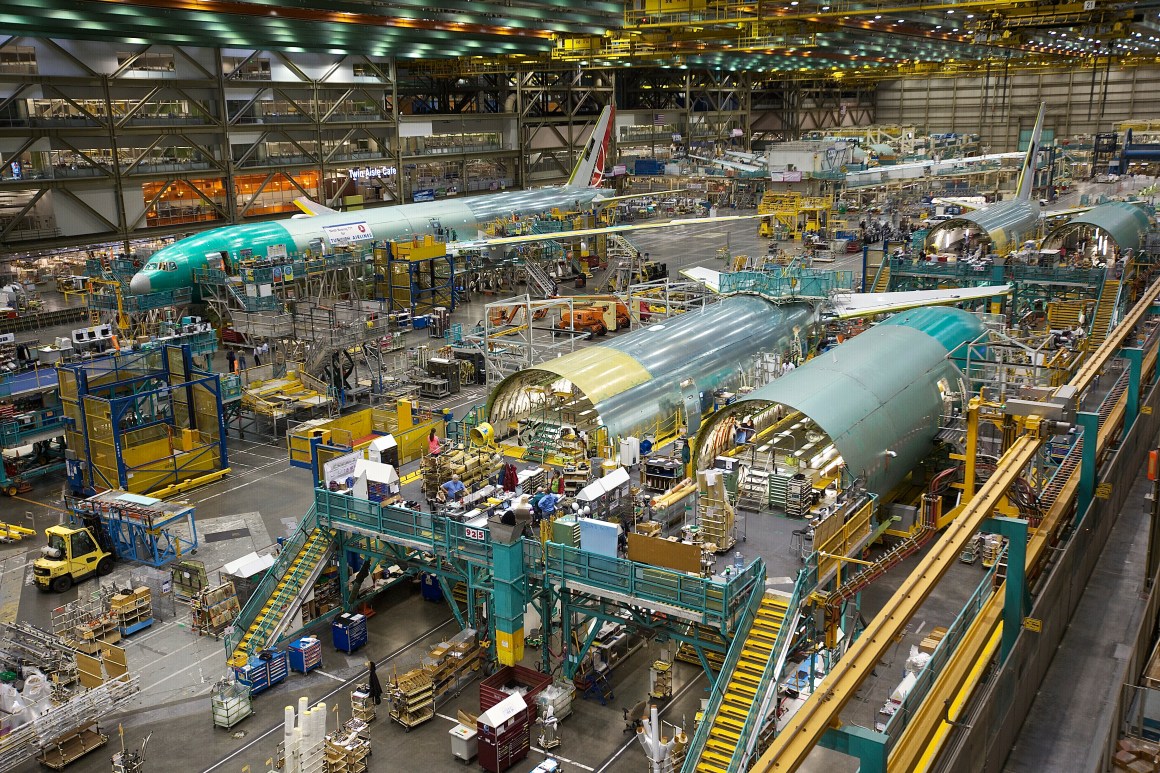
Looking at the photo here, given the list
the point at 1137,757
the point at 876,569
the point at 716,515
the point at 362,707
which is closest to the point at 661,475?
the point at 716,515

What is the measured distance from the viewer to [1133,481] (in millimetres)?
35750

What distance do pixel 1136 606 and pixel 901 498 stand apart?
661cm

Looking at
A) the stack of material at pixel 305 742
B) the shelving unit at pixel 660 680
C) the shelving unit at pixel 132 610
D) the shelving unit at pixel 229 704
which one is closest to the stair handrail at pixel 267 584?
the shelving unit at pixel 229 704

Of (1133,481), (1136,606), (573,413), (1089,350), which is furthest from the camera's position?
(1089,350)

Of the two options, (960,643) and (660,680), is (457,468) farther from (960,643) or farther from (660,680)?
(960,643)

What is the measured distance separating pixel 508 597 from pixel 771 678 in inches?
233

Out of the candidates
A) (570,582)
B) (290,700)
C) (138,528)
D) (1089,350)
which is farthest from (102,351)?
(1089,350)

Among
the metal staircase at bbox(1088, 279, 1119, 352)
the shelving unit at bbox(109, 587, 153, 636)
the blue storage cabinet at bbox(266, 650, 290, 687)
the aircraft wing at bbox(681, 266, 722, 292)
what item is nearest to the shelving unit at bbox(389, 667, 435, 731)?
the blue storage cabinet at bbox(266, 650, 290, 687)

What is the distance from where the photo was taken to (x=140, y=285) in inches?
1921

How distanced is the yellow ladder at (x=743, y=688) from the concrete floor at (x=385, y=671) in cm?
103

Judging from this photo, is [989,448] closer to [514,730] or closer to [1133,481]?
[1133,481]

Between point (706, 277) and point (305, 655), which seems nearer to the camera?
point (305, 655)

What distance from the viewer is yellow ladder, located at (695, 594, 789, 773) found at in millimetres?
17641

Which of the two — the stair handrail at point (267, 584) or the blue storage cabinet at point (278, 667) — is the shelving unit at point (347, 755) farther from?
the stair handrail at point (267, 584)
